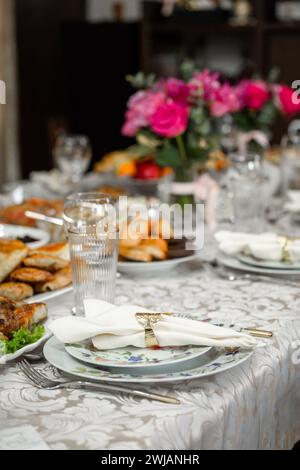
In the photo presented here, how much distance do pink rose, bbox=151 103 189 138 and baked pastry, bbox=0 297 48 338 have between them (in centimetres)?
85

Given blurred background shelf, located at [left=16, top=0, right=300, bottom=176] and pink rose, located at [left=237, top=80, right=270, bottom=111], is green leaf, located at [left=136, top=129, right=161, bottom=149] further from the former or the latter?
blurred background shelf, located at [left=16, top=0, right=300, bottom=176]

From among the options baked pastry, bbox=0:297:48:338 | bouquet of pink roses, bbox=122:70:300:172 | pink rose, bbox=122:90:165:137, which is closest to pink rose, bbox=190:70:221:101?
bouquet of pink roses, bbox=122:70:300:172

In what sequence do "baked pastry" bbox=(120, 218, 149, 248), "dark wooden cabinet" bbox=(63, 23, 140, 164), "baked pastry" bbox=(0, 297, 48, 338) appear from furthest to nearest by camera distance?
"dark wooden cabinet" bbox=(63, 23, 140, 164), "baked pastry" bbox=(120, 218, 149, 248), "baked pastry" bbox=(0, 297, 48, 338)

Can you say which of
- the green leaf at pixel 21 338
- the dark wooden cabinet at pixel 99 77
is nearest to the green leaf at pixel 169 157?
the green leaf at pixel 21 338

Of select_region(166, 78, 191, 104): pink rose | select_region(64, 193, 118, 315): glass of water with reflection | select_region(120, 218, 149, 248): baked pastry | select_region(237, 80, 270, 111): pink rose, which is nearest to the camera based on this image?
select_region(64, 193, 118, 315): glass of water with reflection

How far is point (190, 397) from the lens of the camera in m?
0.91

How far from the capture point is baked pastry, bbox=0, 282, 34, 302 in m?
1.25

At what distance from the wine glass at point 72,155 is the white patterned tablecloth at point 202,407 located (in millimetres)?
1187

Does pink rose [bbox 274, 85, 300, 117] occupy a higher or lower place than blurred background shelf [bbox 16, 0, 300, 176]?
lower

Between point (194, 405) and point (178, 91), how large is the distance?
124 cm

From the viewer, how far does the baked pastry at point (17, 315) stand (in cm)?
106
